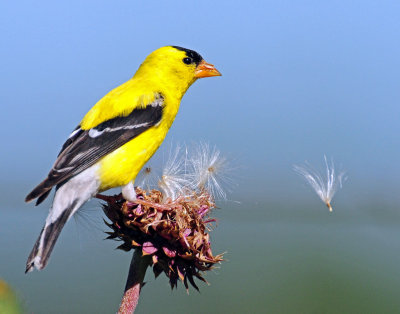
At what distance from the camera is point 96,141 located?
2271mm

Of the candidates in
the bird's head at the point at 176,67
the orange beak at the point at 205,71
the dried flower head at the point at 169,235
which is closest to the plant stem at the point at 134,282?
the dried flower head at the point at 169,235

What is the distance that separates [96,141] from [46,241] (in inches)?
23.6

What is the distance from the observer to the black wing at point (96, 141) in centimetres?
211

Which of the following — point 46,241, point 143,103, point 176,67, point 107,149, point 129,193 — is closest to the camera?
point 46,241

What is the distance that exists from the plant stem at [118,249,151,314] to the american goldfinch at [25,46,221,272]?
0.29 metres

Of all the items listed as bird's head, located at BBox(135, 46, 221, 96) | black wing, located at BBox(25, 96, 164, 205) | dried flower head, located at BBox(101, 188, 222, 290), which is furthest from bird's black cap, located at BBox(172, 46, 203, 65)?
dried flower head, located at BBox(101, 188, 222, 290)

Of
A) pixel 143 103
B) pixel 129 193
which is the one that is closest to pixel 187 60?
pixel 143 103

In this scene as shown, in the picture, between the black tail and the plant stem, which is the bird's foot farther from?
the plant stem

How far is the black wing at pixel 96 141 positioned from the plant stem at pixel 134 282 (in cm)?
55

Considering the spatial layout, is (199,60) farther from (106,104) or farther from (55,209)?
(55,209)

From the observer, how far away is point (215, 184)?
219 cm

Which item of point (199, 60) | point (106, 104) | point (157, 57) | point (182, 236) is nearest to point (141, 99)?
point (106, 104)

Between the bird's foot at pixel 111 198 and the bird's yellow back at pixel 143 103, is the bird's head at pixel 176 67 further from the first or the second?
the bird's foot at pixel 111 198

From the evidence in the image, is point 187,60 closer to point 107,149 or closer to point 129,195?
point 107,149
